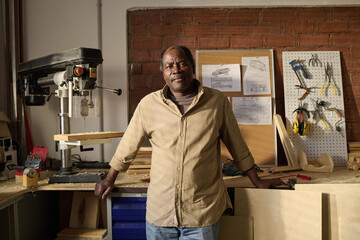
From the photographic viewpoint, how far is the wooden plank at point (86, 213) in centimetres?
216

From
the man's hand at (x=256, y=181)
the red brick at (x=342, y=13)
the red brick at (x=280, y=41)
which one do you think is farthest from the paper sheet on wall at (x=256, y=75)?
the man's hand at (x=256, y=181)

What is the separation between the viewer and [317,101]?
2439mm

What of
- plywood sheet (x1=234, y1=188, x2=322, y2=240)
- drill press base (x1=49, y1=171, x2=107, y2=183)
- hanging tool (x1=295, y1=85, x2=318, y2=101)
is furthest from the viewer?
hanging tool (x1=295, y1=85, x2=318, y2=101)

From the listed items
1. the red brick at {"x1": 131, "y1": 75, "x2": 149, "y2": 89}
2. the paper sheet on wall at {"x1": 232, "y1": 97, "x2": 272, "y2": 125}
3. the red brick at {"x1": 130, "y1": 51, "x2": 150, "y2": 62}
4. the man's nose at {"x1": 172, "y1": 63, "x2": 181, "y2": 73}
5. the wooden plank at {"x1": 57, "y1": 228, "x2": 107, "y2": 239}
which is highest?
the red brick at {"x1": 130, "y1": 51, "x2": 150, "y2": 62}

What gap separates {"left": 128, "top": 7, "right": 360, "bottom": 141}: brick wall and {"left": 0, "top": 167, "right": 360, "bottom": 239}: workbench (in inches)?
26.4

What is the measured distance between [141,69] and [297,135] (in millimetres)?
1384

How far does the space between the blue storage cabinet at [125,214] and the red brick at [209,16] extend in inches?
60.6

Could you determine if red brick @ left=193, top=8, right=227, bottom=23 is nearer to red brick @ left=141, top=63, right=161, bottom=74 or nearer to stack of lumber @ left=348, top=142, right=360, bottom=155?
red brick @ left=141, top=63, right=161, bottom=74

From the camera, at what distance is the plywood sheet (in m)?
1.61

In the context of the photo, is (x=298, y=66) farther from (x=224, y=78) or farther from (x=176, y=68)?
(x=176, y=68)

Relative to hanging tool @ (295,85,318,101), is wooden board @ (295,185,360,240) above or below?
below

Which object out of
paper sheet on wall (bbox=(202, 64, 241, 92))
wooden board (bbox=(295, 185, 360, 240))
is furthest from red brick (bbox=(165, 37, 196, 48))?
wooden board (bbox=(295, 185, 360, 240))

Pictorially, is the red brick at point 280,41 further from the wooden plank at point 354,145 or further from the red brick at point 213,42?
the wooden plank at point 354,145

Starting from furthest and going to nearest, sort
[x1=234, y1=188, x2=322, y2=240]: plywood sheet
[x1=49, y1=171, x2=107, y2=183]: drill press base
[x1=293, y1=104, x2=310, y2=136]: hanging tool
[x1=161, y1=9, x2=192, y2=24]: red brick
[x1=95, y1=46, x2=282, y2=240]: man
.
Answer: [x1=161, y1=9, x2=192, y2=24]: red brick → [x1=293, y1=104, x2=310, y2=136]: hanging tool → [x1=49, y1=171, x2=107, y2=183]: drill press base → [x1=234, y1=188, x2=322, y2=240]: plywood sheet → [x1=95, y1=46, x2=282, y2=240]: man
